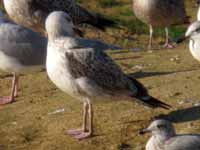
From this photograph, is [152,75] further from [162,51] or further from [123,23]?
[123,23]

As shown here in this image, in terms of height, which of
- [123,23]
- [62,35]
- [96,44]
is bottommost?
[123,23]

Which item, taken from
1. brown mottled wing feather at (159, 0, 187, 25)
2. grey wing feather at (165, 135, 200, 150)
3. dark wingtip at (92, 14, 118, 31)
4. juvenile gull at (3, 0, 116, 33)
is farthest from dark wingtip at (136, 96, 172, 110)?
brown mottled wing feather at (159, 0, 187, 25)

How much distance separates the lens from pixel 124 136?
8.23m

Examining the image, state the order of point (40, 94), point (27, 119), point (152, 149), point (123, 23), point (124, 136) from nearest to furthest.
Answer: point (152, 149)
point (124, 136)
point (27, 119)
point (40, 94)
point (123, 23)

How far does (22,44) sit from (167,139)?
355 cm

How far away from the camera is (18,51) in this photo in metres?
10.1

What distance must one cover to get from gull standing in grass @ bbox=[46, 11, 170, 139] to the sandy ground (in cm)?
22

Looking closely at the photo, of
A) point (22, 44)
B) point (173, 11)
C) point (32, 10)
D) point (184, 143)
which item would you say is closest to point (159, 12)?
point (173, 11)

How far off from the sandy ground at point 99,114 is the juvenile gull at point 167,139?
2.03 ft

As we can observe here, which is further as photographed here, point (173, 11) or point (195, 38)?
point (173, 11)

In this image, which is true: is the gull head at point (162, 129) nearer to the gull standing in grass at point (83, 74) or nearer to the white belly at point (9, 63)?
the gull standing in grass at point (83, 74)

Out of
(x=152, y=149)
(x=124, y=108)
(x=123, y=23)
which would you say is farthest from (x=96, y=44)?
(x=123, y=23)

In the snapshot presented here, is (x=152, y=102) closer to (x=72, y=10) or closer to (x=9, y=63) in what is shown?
(x=9, y=63)

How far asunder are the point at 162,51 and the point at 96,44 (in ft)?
7.87
